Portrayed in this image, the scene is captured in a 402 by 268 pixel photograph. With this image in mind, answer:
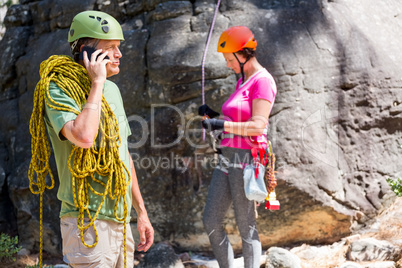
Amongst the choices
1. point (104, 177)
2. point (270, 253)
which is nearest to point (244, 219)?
point (270, 253)

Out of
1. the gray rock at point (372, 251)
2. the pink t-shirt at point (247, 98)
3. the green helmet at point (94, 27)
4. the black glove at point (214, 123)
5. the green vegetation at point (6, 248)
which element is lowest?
the green vegetation at point (6, 248)

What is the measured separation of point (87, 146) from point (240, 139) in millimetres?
1671

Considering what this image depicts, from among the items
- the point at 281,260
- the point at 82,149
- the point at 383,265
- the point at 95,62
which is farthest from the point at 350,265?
the point at 95,62

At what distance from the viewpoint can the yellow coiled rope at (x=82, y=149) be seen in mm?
2109

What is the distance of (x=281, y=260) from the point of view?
4113 millimetres

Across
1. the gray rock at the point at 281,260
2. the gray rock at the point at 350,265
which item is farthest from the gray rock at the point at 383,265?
the gray rock at the point at 281,260

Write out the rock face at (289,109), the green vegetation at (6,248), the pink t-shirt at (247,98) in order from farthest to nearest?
the green vegetation at (6,248) → the rock face at (289,109) → the pink t-shirt at (247,98)

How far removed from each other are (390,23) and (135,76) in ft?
9.69

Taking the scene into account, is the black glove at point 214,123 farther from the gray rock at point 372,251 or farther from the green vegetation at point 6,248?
the green vegetation at point 6,248

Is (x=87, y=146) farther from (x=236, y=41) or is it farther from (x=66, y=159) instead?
(x=236, y=41)

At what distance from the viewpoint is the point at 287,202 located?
460 centimetres

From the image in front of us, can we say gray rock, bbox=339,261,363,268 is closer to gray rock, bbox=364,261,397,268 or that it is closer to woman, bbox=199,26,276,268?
gray rock, bbox=364,261,397,268

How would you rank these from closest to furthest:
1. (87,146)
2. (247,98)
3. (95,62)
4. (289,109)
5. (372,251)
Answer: (87,146) → (95,62) → (247,98) → (372,251) → (289,109)

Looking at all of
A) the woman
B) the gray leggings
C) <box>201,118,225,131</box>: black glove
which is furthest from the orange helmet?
the gray leggings
